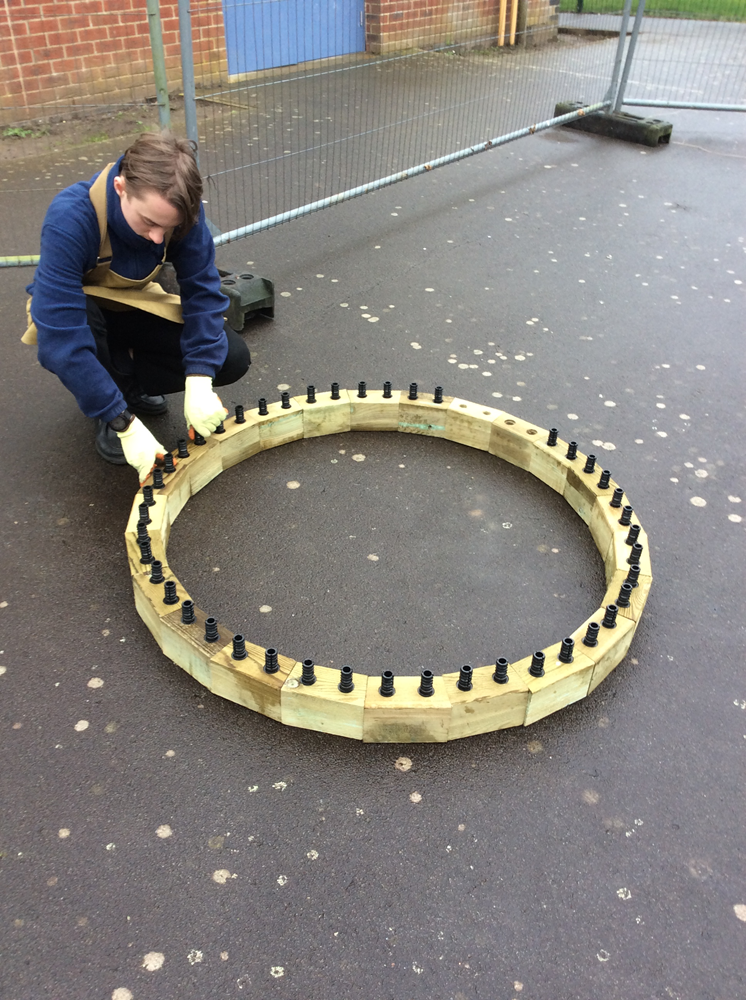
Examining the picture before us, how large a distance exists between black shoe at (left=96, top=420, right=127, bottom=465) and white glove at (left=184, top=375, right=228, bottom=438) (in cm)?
52

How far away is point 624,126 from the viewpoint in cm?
921

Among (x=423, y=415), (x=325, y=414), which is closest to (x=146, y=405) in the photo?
(x=325, y=414)

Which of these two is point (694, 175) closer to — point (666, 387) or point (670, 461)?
point (666, 387)

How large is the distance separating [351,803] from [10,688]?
1.24 meters

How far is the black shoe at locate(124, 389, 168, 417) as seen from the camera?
4027 mm

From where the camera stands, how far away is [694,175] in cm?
840

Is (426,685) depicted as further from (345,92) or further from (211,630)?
(345,92)

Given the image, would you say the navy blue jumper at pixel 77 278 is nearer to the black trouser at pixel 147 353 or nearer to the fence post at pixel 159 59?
the black trouser at pixel 147 353

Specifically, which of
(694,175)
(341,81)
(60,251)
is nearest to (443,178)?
Result: (694,175)

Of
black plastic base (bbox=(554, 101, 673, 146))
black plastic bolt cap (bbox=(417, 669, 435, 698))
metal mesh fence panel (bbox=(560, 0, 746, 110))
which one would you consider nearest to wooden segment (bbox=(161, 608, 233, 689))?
black plastic bolt cap (bbox=(417, 669, 435, 698))

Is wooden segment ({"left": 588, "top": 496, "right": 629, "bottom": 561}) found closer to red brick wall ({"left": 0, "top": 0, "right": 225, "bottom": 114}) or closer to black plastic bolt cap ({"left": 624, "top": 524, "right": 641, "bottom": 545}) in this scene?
black plastic bolt cap ({"left": 624, "top": 524, "right": 641, "bottom": 545})

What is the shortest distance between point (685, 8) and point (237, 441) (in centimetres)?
1979

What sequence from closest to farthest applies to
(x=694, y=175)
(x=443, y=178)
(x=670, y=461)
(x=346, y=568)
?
(x=346, y=568) < (x=670, y=461) < (x=443, y=178) < (x=694, y=175)

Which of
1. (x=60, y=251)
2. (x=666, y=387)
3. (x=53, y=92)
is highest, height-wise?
(x=60, y=251)
